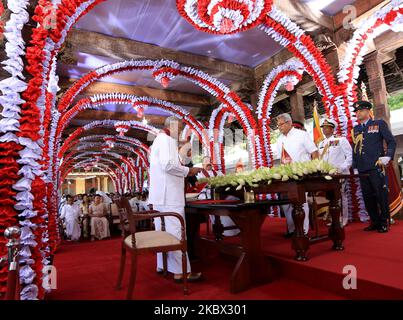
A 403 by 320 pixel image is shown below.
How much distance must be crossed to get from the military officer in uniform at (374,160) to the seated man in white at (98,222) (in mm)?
5843

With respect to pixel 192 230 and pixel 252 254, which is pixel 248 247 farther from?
pixel 192 230

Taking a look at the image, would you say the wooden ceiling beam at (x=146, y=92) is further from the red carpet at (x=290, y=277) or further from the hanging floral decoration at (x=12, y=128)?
the hanging floral decoration at (x=12, y=128)

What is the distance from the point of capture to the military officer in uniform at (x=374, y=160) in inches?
162

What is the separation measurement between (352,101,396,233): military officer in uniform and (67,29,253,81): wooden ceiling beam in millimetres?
3972

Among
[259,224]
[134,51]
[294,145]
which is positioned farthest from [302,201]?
Answer: [134,51]

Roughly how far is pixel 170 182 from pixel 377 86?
5.31 meters

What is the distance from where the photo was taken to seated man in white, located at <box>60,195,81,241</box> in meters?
7.28

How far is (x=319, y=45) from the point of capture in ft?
19.1

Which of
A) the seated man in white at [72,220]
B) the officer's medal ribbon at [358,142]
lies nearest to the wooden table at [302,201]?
the officer's medal ribbon at [358,142]

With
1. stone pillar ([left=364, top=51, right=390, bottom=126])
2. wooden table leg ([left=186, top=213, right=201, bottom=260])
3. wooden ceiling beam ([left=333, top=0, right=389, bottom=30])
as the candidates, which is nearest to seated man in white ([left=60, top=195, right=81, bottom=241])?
wooden table leg ([left=186, top=213, right=201, bottom=260])

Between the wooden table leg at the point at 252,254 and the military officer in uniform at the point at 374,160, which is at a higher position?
the military officer in uniform at the point at 374,160

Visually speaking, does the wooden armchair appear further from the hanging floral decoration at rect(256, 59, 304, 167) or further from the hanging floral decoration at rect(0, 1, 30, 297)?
the hanging floral decoration at rect(256, 59, 304, 167)

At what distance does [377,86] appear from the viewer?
6.07 meters
